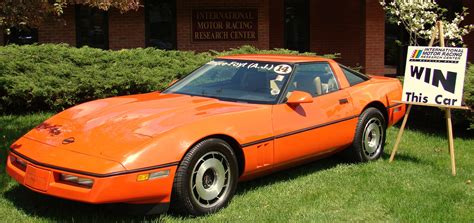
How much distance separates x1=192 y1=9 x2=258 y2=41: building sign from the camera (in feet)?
44.0

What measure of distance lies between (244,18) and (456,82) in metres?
8.18

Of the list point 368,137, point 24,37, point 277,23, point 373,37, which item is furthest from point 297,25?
point 368,137

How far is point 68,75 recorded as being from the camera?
8891mm

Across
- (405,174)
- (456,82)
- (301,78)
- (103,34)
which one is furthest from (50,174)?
(103,34)

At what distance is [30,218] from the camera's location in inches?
169

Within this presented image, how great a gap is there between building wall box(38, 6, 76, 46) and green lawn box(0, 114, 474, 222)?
612 centimetres

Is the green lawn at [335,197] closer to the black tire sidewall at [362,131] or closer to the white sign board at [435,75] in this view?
the black tire sidewall at [362,131]

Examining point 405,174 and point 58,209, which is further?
point 405,174

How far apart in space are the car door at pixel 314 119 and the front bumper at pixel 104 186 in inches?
52.8

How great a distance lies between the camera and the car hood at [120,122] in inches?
167

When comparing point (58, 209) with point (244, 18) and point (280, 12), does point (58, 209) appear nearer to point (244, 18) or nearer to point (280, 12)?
point (244, 18)

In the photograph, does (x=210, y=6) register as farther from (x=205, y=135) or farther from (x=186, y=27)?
(x=205, y=135)

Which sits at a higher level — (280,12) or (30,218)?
(280,12)

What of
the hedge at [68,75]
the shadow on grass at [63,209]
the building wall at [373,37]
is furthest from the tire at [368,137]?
the building wall at [373,37]
